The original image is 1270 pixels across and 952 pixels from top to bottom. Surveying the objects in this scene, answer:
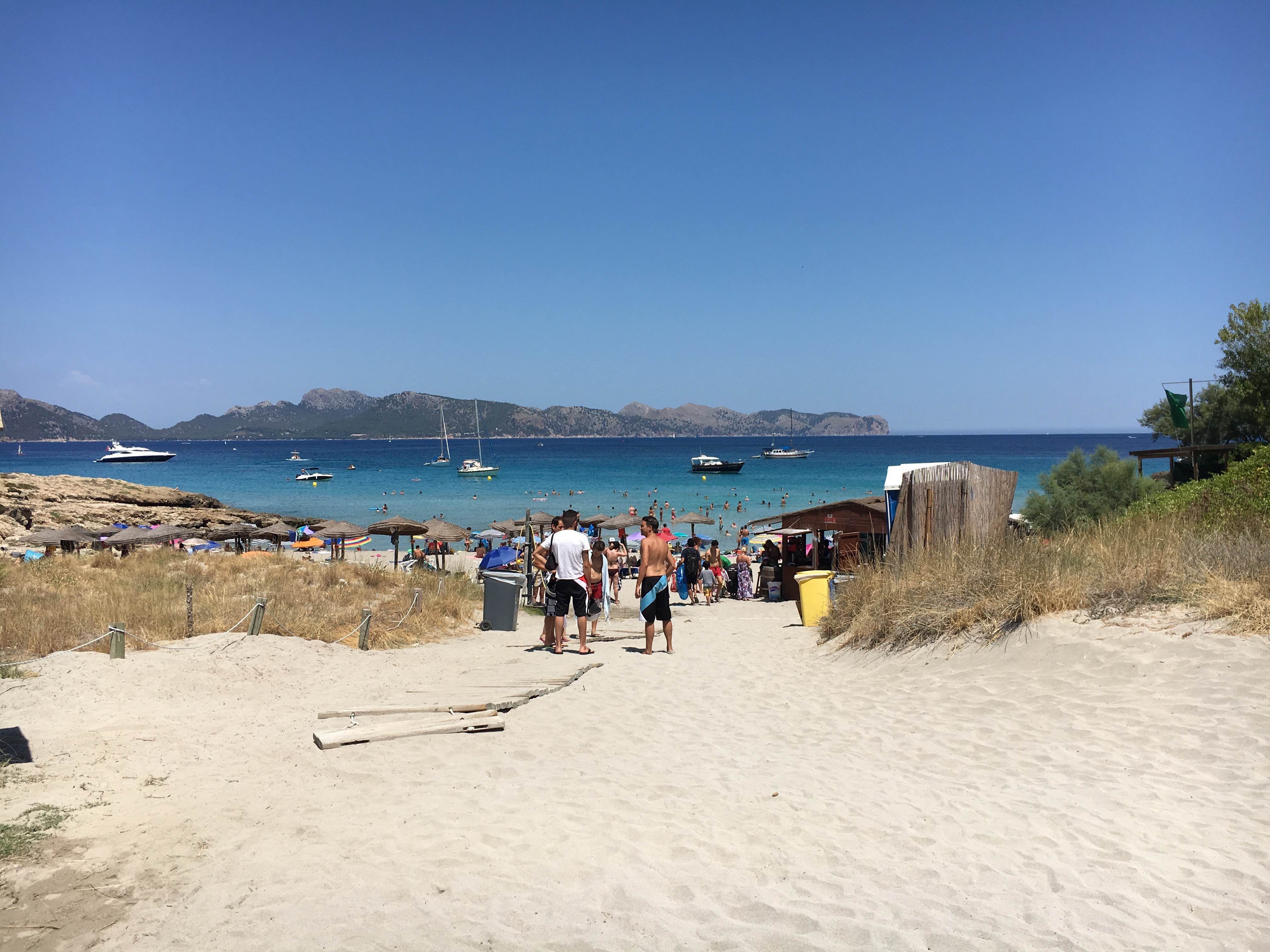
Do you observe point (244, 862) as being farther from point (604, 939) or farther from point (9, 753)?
point (9, 753)

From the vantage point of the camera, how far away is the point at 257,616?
940 centimetres

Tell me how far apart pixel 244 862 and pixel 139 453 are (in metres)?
136

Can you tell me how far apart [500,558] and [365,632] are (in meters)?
5.73

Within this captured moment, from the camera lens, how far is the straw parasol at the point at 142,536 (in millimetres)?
22266

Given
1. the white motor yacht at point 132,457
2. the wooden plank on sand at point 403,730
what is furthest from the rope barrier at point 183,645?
the white motor yacht at point 132,457

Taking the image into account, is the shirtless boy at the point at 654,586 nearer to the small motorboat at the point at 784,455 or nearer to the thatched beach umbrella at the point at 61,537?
the thatched beach umbrella at the point at 61,537

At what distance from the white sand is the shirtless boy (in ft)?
7.19

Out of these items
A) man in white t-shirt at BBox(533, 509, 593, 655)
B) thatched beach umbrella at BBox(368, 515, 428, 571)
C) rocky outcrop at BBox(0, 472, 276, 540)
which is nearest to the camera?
man in white t-shirt at BBox(533, 509, 593, 655)

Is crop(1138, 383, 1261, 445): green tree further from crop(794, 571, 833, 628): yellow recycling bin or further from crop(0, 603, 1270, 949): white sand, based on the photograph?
crop(0, 603, 1270, 949): white sand

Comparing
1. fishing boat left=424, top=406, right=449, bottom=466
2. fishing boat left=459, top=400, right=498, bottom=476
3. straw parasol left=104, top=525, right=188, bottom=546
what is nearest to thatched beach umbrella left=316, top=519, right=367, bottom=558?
straw parasol left=104, top=525, right=188, bottom=546

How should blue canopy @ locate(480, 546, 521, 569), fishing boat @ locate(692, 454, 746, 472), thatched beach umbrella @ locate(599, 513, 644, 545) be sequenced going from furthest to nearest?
1. fishing boat @ locate(692, 454, 746, 472)
2. thatched beach umbrella @ locate(599, 513, 644, 545)
3. blue canopy @ locate(480, 546, 521, 569)

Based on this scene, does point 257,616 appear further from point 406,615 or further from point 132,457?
point 132,457

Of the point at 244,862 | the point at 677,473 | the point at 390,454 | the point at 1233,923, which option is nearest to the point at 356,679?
the point at 244,862

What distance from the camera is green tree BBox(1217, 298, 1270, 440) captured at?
18828 millimetres
